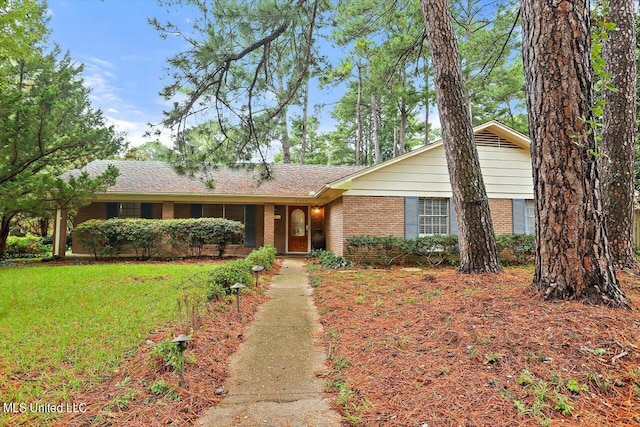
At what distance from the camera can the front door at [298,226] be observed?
14.8 metres

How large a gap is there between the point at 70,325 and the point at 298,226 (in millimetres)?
10732

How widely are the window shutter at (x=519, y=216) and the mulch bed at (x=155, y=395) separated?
35.6 ft

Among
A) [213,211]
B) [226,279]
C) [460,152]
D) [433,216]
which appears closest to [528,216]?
[433,216]

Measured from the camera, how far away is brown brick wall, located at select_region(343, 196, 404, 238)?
1065 cm

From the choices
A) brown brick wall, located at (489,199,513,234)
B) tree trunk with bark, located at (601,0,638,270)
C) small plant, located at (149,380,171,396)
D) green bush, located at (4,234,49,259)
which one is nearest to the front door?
brown brick wall, located at (489,199,513,234)

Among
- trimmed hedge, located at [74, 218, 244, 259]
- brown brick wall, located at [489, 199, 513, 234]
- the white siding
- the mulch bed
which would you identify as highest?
the white siding

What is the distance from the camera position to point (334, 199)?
12.4 meters

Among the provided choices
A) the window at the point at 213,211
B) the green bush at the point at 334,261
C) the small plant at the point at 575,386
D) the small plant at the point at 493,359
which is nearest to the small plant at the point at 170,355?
the small plant at the point at 493,359

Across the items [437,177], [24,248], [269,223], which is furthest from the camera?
[24,248]

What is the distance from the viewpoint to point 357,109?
997 inches

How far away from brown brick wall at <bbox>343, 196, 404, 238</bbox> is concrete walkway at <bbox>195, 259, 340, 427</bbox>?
585 centimetres

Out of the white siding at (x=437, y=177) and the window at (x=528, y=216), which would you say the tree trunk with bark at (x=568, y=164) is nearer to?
the white siding at (x=437, y=177)

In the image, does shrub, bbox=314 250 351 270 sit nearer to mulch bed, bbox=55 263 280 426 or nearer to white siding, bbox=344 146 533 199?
white siding, bbox=344 146 533 199

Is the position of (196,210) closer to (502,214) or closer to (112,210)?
(112,210)
